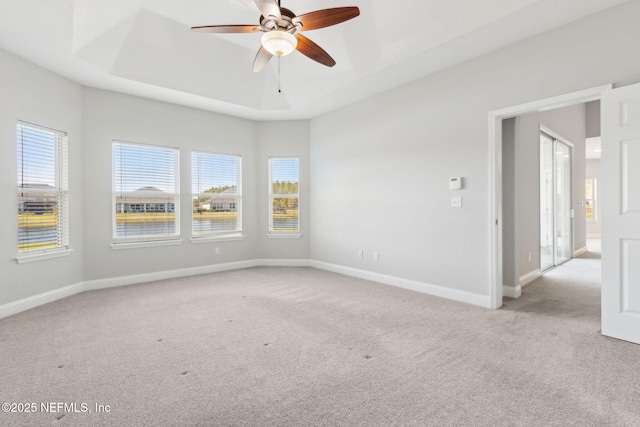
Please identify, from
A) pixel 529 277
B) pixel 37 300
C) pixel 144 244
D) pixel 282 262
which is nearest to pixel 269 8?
pixel 144 244

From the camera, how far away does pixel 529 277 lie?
478 cm

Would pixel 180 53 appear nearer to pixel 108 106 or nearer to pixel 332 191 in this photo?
pixel 108 106

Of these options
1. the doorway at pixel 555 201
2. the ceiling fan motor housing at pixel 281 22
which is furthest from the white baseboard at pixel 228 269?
the ceiling fan motor housing at pixel 281 22

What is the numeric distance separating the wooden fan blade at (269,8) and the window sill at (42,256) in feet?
13.1

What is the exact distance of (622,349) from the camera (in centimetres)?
259

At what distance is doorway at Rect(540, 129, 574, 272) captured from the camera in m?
5.54

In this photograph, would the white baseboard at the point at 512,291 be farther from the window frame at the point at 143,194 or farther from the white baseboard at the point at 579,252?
the window frame at the point at 143,194

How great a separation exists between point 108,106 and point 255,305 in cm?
378

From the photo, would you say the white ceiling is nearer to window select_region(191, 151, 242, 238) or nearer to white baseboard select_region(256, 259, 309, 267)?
window select_region(191, 151, 242, 238)

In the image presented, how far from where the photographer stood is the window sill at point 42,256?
12.2 ft

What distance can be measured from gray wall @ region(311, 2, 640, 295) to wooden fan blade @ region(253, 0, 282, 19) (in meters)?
2.60

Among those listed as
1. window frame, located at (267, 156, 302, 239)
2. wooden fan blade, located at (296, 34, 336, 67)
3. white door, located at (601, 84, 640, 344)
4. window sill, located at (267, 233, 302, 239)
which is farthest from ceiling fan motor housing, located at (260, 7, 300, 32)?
window sill, located at (267, 233, 302, 239)

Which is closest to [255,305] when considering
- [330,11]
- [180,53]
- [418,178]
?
[418,178]

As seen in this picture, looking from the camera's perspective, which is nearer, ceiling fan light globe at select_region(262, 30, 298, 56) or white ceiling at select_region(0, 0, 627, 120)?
ceiling fan light globe at select_region(262, 30, 298, 56)
